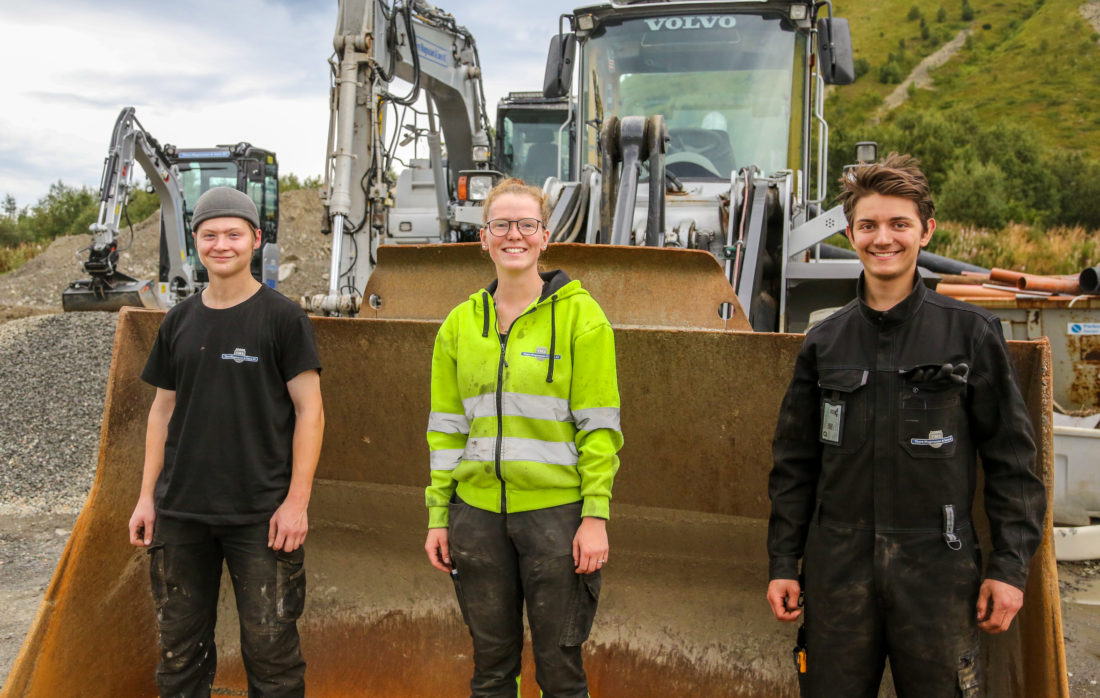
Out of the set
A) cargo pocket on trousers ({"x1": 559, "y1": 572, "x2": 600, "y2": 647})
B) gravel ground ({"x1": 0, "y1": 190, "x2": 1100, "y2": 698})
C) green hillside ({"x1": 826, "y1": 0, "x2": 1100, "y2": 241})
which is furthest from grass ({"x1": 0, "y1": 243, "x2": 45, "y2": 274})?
cargo pocket on trousers ({"x1": 559, "y1": 572, "x2": 600, "y2": 647})

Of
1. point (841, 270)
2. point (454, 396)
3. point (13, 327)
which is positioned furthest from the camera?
point (13, 327)

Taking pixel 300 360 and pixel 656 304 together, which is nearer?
pixel 300 360

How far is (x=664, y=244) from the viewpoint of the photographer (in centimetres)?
443

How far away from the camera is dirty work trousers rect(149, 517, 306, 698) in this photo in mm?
2482

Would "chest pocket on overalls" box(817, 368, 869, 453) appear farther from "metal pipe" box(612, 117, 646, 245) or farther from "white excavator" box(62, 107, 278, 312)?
"white excavator" box(62, 107, 278, 312)

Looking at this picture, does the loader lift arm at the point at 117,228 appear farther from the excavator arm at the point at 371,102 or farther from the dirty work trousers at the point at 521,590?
the dirty work trousers at the point at 521,590

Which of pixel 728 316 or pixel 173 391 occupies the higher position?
pixel 728 316

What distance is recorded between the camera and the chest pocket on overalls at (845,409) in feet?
6.72

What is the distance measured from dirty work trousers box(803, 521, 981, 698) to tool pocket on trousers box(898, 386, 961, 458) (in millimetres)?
180

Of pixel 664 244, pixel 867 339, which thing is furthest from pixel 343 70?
pixel 867 339

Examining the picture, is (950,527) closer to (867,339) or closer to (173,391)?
(867,339)

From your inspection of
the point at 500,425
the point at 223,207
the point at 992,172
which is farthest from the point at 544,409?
the point at 992,172

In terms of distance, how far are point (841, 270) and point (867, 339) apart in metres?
2.99

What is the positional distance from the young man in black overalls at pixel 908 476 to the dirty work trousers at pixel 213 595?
1382mm
